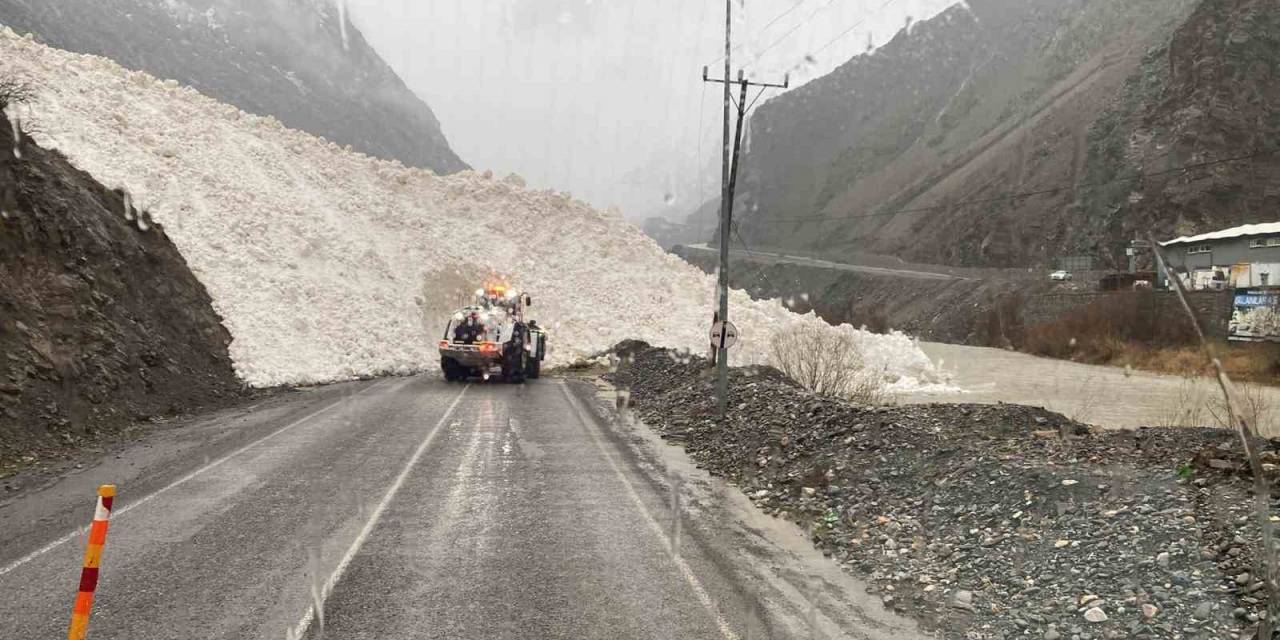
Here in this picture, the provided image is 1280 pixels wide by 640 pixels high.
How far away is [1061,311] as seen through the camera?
58281mm

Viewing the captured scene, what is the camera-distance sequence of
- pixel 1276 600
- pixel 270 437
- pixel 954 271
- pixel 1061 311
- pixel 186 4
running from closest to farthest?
pixel 1276 600
pixel 270 437
pixel 1061 311
pixel 954 271
pixel 186 4

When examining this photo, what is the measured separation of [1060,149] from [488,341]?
322ft

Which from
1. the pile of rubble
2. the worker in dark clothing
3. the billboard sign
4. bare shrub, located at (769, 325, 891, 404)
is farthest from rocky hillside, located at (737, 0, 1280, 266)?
the pile of rubble

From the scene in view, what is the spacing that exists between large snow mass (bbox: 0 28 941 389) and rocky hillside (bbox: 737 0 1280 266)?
48.6 meters

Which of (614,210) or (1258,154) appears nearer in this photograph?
(614,210)

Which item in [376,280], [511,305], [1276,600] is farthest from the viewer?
[376,280]

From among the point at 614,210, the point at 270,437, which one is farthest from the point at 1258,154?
the point at 270,437

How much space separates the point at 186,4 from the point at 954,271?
167 m

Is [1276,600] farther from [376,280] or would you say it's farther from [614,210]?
[614,210]

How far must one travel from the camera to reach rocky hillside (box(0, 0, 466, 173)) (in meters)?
129

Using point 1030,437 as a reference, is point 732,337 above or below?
above

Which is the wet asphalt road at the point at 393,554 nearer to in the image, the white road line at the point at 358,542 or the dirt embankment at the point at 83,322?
the white road line at the point at 358,542

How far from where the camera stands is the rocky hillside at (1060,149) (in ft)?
232

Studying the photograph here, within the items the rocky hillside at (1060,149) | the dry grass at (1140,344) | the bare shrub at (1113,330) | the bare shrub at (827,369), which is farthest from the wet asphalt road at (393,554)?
the rocky hillside at (1060,149)
